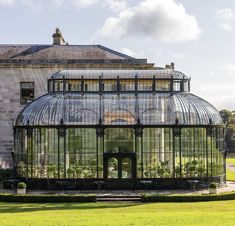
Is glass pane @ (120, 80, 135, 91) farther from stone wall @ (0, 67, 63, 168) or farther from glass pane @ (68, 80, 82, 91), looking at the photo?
stone wall @ (0, 67, 63, 168)

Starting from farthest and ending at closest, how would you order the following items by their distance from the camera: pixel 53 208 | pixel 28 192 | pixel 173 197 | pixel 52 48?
pixel 52 48 < pixel 28 192 < pixel 173 197 < pixel 53 208

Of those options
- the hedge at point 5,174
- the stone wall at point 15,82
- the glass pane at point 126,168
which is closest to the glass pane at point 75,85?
the glass pane at point 126,168

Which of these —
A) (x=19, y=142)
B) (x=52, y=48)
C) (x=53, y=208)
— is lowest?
(x=53, y=208)

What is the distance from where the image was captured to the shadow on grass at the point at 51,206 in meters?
30.9

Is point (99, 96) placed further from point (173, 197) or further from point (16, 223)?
point (16, 223)

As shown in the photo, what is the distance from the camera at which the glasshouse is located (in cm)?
3912

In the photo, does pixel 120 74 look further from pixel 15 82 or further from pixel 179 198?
pixel 15 82

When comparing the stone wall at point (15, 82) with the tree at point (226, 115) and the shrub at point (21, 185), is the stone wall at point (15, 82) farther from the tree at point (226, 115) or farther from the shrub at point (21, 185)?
the tree at point (226, 115)

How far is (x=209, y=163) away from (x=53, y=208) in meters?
12.7

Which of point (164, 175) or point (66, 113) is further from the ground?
point (66, 113)

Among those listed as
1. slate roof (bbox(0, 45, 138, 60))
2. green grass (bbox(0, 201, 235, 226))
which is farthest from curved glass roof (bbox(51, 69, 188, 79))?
green grass (bbox(0, 201, 235, 226))

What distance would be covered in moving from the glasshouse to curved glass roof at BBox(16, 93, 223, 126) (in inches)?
2.6

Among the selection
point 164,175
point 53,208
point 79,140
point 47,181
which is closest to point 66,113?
point 79,140

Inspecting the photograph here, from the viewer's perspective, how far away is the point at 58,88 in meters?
43.2
